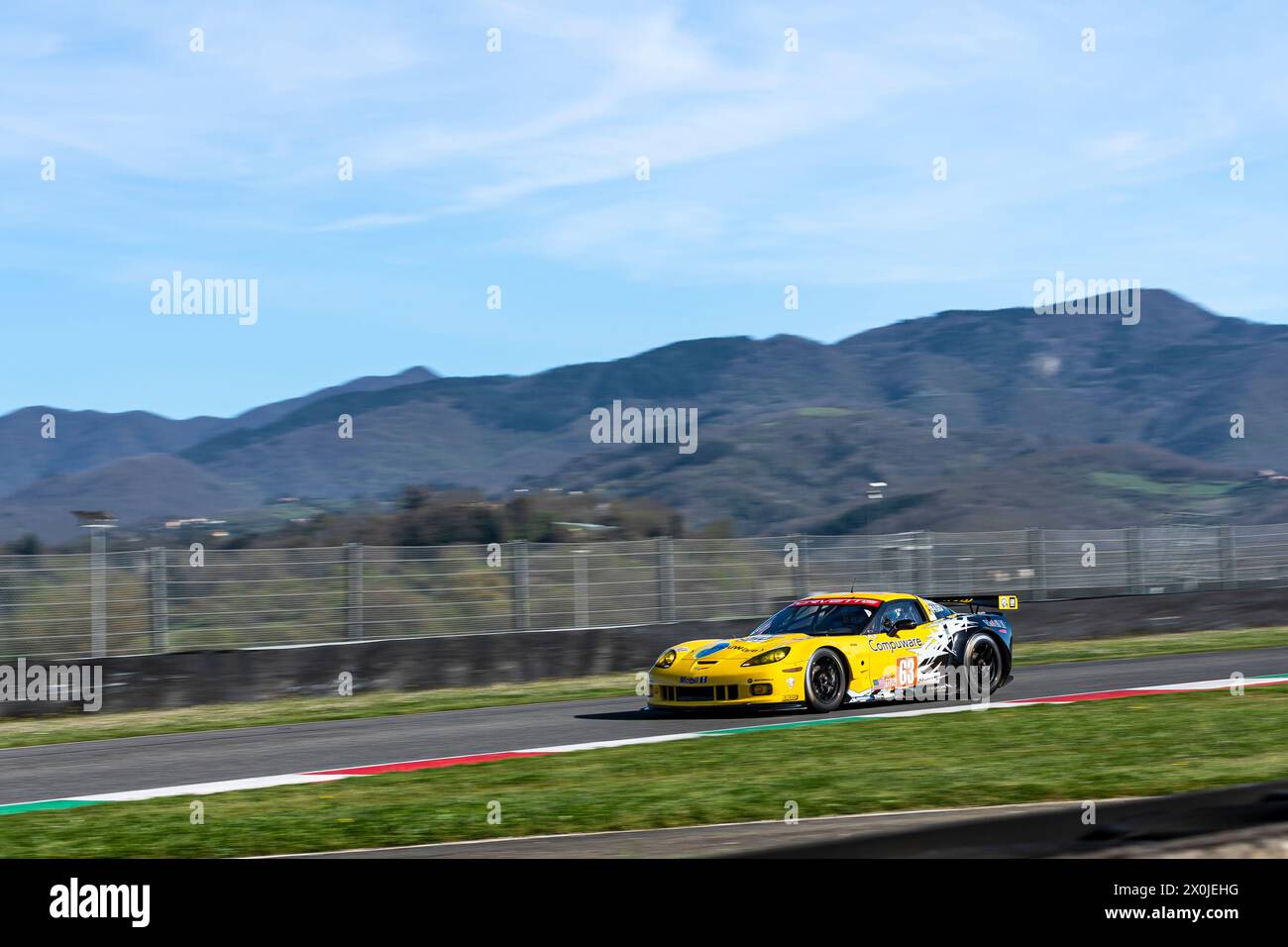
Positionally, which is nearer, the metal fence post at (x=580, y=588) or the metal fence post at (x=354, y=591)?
the metal fence post at (x=354, y=591)

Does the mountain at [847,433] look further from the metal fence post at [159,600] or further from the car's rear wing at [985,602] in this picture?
the car's rear wing at [985,602]

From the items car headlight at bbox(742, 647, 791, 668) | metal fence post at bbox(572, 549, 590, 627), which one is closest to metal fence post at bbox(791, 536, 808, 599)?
metal fence post at bbox(572, 549, 590, 627)

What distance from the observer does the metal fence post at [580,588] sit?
20656 millimetres

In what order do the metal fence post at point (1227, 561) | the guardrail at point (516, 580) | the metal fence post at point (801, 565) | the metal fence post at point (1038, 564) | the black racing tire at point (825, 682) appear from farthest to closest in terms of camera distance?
the metal fence post at point (1227, 561) → the metal fence post at point (1038, 564) → the metal fence post at point (801, 565) → the guardrail at point (516, 580) → the black racing tire at point (825, 682)

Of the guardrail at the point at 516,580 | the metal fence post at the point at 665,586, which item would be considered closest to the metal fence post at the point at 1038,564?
the guardrail at the point at 516,580

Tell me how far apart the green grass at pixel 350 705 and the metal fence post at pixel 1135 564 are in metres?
5.16

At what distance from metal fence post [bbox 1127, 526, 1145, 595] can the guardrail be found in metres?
0.03

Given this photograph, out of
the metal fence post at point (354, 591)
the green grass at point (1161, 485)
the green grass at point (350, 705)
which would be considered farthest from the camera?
the green grass at point (1161, 485)

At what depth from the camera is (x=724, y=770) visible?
32.7 feet

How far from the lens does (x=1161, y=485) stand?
9731 cm

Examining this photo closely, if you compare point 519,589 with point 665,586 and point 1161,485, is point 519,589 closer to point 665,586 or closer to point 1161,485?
point 665,586

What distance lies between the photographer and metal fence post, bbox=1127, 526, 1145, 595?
2688cm

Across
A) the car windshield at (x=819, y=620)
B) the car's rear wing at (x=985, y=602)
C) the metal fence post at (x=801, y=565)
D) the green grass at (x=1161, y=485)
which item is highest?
the green grass at (x=1161, y=485)
